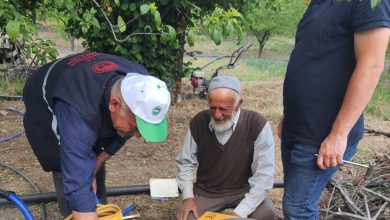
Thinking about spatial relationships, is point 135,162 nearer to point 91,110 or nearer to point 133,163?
point 133,163

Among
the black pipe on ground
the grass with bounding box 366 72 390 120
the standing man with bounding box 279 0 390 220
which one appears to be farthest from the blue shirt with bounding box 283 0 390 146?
the grass with bounding box 366 72 390 120

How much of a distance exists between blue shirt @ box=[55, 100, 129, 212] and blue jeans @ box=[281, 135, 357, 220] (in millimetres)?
948

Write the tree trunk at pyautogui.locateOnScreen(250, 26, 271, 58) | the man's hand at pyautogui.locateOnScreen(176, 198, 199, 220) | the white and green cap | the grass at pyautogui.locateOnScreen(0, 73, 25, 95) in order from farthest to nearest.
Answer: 1. the tree trunk at pyautogui.locateOnScreen(250, 26, 271, 58)
2. the grass at pyautogui.locateOnScreen(0, 73, 25, 95)
3. the man's hand at pyautogui.locateOnScreen(176, 198, 199, 220)
4. the white and green cap

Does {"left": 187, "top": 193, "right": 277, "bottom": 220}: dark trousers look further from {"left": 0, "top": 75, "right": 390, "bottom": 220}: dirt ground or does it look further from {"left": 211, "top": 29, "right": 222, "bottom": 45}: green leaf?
{"left": 211, "top": 29, "right": 222, "bottom": 45}: green leaf

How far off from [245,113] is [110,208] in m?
1.15

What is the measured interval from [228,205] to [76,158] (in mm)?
1387

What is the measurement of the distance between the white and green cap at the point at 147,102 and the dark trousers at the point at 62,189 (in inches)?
37.3

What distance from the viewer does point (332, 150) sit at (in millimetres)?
1763

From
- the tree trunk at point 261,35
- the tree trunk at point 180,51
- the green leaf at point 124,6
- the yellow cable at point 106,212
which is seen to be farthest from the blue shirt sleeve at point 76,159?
the tree trunk at point 261,35

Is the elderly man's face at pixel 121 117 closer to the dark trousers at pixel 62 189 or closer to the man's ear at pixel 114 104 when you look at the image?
the man's ear at pixel 114 104

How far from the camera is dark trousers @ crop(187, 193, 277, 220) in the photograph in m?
2.76

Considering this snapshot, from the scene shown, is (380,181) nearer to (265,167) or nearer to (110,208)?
(265,167)

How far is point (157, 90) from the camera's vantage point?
1.80 m

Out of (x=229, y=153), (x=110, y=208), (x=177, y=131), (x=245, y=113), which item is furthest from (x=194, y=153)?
(x=177, y=131)
